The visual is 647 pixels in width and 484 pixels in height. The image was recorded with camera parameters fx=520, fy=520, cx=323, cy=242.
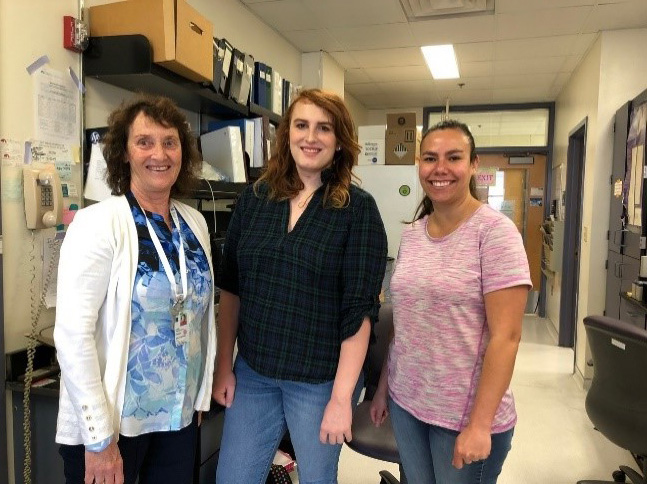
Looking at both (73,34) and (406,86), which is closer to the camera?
(73,34)

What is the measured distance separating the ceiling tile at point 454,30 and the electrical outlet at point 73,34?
2.44 meters

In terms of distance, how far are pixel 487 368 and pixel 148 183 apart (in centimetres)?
91

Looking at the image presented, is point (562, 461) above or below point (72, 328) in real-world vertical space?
below

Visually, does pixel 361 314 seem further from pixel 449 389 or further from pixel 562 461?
pixel 562 461

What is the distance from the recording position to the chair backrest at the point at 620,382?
6.41 feet

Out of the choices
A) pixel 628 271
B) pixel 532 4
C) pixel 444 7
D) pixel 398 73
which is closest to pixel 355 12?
pixel 444 7

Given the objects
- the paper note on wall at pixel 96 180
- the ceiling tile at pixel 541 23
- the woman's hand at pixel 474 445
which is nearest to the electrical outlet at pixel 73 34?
the paper note on wall at pixel 96 180

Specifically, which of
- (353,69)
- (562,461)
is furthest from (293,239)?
(353,69)

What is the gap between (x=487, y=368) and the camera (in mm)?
1151

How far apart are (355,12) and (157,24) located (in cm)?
191

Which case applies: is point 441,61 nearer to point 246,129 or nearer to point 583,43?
point 583,43

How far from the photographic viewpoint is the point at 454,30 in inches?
150

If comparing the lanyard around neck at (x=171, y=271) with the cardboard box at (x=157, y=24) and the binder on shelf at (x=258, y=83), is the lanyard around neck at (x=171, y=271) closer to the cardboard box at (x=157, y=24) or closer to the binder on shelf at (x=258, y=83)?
the cardboard box at (x=157, y=24)

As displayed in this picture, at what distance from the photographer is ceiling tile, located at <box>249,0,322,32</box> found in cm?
342
